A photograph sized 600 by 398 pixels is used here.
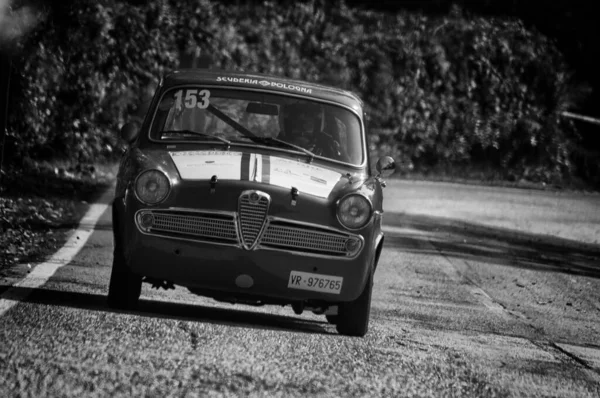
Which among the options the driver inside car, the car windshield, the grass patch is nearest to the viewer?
the car windshield

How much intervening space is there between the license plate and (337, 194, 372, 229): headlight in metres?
0.33

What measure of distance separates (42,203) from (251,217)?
7.65 m

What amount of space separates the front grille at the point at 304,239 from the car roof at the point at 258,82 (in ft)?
5.28

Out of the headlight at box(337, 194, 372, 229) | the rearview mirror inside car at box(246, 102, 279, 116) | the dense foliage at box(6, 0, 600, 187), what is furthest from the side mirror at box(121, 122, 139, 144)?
the dense foliage at box(6, 0, 600, 187)

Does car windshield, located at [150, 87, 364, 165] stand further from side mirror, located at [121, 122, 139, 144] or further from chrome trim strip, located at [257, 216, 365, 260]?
chrome trim strip, located at [257, 216, 365, 260]

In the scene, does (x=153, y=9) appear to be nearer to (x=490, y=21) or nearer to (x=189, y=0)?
(x=189, y=0)

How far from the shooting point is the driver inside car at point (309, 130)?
356 inches

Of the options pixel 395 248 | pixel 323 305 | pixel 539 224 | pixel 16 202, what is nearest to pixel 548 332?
pixel 323 305

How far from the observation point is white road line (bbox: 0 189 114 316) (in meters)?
8.25

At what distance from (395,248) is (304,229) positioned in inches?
250

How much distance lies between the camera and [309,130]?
9172 millimetres

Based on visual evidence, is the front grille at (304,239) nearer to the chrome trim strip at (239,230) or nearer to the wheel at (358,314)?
the chrome trim strip at (239,230)

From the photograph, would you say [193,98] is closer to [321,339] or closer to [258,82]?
[258,82]

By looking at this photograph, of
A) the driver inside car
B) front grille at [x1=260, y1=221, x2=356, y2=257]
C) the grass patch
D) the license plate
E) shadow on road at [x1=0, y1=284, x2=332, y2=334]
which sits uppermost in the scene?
the driver inside car
